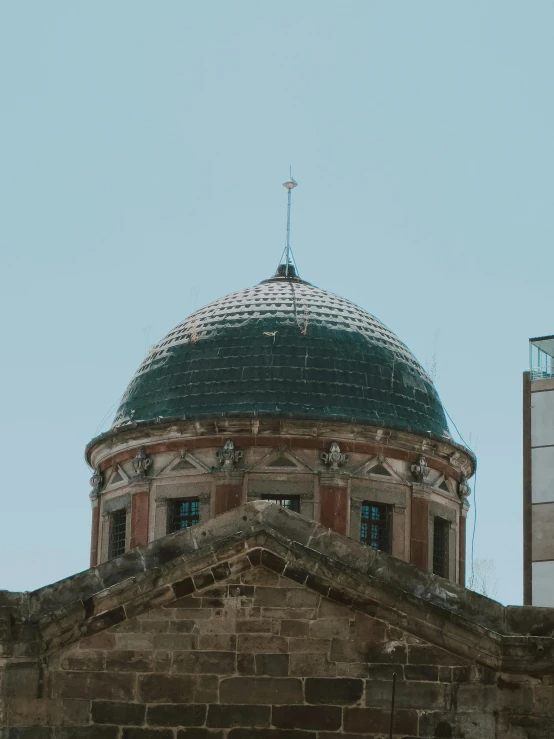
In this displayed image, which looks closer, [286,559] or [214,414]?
[286,559]

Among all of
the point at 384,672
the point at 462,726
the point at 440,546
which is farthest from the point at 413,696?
the point at 440,546

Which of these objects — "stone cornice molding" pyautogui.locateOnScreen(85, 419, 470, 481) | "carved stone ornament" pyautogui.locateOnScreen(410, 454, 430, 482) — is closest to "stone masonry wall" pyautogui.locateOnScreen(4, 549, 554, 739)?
"stone cornice molding" pyautogui.locateOnScreen(85, 419, 470, 481)

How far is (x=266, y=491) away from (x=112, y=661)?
9.24 m

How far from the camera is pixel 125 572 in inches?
897

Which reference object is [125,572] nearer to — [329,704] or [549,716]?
[329,704]

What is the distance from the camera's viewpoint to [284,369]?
32.7m

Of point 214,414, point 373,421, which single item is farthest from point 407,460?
point 214,414

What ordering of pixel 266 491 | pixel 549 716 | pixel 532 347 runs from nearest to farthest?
pixel 549 716 → pixel 266 491 → pixel 532 347

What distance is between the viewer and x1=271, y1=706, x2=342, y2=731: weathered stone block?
72.5ft

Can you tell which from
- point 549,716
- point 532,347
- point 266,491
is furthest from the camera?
point 532,347

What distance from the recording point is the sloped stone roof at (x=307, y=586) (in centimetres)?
2220

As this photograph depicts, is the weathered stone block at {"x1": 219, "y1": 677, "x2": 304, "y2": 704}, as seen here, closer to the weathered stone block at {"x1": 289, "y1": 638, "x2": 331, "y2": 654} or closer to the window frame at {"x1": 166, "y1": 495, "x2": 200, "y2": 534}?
the weathered stone block at {"x1": 289, "y1": 638, "x2": 331, "y2": 654}

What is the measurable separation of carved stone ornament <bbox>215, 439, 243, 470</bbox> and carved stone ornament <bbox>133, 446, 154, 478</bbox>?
159 cm

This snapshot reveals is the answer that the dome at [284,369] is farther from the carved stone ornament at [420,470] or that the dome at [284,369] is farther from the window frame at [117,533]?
the window frame at [117,533]
